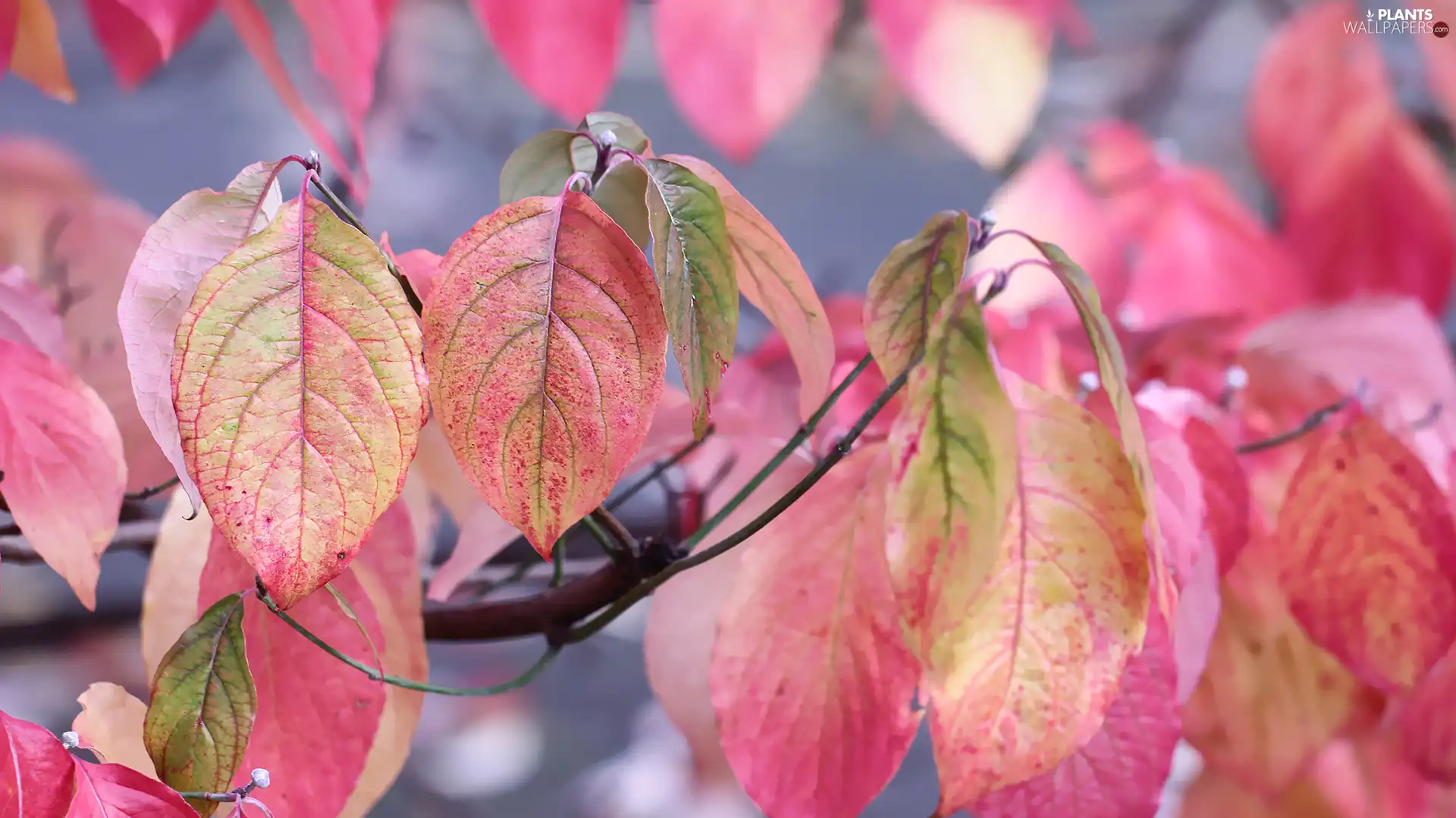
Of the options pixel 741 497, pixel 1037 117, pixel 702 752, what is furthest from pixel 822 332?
pixel 1037 117

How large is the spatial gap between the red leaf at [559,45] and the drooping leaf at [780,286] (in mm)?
222

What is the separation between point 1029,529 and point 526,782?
15.3 inches

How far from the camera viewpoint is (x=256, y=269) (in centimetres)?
20

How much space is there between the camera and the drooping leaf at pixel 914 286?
0.25 m

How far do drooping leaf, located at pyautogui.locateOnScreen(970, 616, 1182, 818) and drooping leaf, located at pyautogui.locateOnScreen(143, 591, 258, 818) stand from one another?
0.72ft

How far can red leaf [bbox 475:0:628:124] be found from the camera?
439 millimetres

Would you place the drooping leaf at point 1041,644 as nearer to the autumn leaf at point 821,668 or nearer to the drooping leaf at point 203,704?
the autumn leaf at point 821,668

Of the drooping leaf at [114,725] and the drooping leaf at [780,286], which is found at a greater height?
the drooping leaf at [780,286]

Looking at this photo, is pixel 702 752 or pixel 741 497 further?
pixel 702 752

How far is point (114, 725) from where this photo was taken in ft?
0.95

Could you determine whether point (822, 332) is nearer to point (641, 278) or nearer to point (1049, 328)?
point (641, 278)

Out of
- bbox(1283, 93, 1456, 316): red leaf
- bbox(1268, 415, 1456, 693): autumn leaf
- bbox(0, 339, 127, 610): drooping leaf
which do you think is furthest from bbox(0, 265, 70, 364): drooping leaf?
bbox(1283, 93, 1456, 316): red leaf

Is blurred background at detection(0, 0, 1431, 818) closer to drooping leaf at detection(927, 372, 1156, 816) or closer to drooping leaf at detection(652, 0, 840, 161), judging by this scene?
drooping leaf at detection(652, 0, 840, 161)

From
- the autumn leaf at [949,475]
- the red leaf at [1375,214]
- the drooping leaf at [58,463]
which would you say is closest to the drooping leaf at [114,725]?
the drooping leaf at [58,463]
